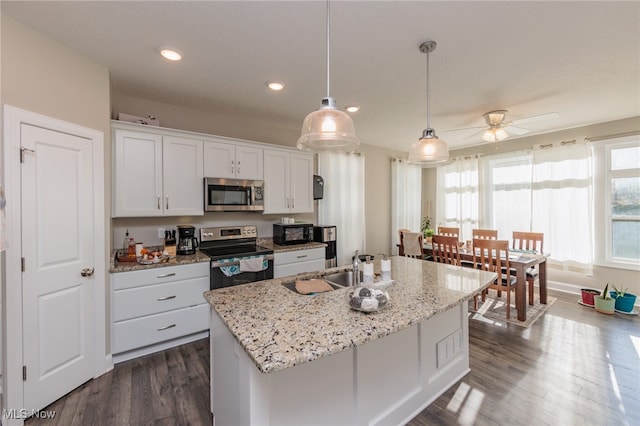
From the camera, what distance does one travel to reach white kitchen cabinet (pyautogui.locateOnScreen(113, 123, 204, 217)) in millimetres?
2514

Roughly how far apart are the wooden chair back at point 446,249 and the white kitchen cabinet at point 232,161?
2595 millimetres

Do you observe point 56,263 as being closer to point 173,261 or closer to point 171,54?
point 173,261

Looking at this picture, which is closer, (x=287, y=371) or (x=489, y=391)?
(x=287, y=371)

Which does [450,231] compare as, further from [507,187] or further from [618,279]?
[618,279]

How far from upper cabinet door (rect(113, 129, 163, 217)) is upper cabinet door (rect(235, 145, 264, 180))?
829mm

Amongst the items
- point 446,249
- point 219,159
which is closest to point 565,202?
point 446,249

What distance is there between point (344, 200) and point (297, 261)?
1.54 meters

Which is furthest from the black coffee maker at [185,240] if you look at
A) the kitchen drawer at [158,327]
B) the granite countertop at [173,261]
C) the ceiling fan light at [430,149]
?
the ceiling fan light at [430,149]

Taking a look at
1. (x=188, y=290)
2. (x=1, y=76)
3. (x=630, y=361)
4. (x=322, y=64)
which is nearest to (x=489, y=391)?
(x=630, y=361)

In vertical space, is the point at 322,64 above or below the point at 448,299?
above

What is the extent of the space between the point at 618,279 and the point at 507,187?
6.26ft

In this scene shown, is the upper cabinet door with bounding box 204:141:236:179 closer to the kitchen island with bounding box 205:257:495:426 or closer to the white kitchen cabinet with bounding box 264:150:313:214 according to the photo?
the white kitchen cabinet with bounding box 264:150:313:214

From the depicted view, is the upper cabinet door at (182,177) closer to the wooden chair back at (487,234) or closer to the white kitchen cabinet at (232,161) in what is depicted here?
the white kitchen cabinet at (232,161)

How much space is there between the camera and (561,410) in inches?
70.0
